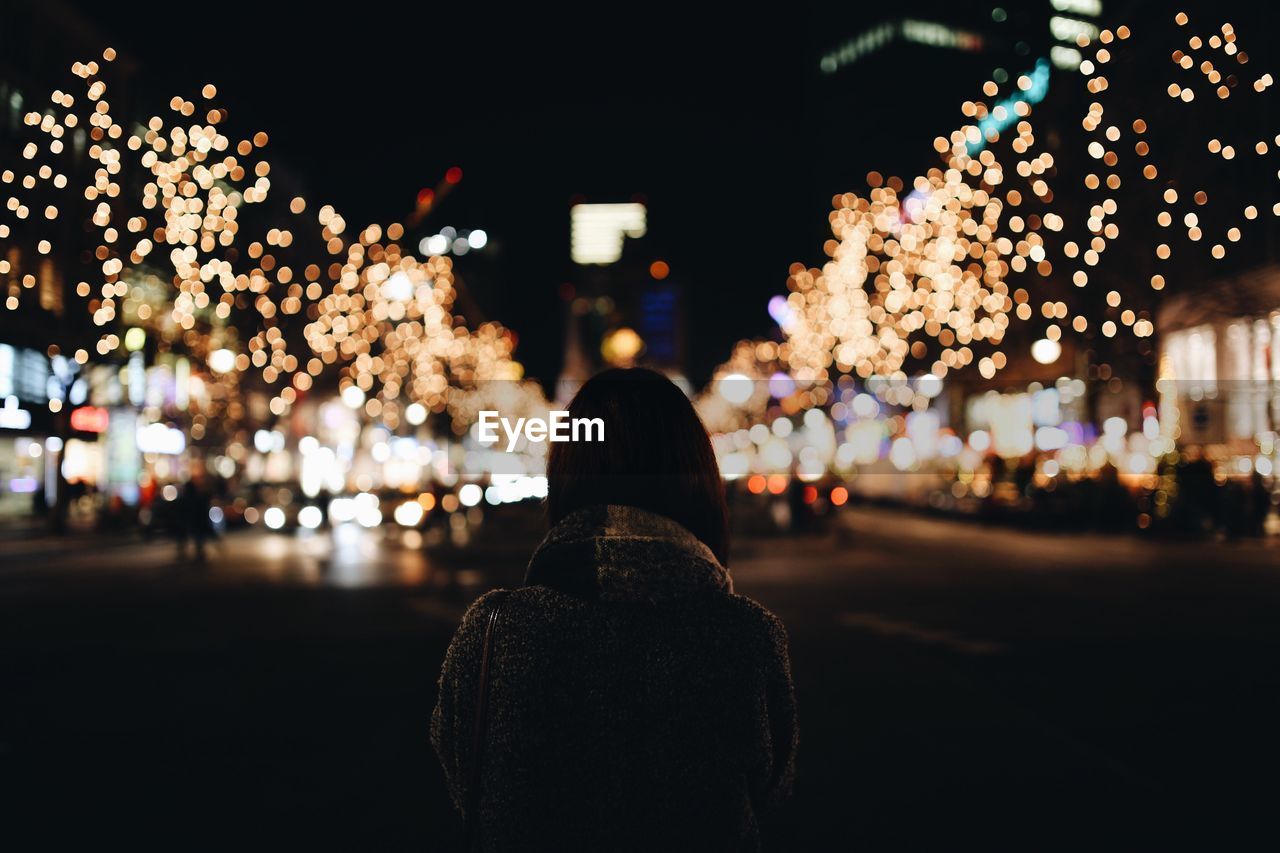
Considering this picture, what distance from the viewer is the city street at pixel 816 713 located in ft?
20.4

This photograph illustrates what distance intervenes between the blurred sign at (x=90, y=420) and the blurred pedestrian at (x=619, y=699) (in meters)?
40.3

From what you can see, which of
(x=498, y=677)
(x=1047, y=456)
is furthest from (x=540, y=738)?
(x=1047, y=456)

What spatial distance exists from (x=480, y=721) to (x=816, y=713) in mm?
6895

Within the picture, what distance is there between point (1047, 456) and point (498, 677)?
185ft

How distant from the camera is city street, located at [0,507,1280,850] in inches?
245

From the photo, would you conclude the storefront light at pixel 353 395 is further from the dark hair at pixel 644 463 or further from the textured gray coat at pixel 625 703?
the textured gray coat at pixel 625 703

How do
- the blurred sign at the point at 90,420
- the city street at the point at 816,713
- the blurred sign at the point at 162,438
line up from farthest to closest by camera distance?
1. the blurred sign at the point at 162,438
2. the blurred sign at the point at 90,420
3. the city street at the point at 816,713

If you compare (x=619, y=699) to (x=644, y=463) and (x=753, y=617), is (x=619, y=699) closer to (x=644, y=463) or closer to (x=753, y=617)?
(x=753, y=617)

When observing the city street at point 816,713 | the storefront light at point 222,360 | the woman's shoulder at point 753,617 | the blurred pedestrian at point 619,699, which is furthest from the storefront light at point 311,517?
the woman's shoulder at point 753,617

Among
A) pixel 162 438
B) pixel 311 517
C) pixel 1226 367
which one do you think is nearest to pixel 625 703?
pixel 311 517

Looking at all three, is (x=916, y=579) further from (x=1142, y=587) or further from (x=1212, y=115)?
(x=1212, y=115)

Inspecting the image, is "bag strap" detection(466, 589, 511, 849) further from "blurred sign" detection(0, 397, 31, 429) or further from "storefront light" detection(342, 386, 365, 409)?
"storefront light" detection(342, 386, 365, 409)

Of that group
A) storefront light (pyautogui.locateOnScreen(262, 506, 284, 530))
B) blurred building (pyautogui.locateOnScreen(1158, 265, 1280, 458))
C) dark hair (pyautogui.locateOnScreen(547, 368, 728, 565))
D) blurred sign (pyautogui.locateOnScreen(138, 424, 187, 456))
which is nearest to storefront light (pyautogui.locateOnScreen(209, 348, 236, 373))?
blurred sign (pyautogui.locateOnScreen(138, 424, 187, 456))

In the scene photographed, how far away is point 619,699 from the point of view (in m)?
2.36
